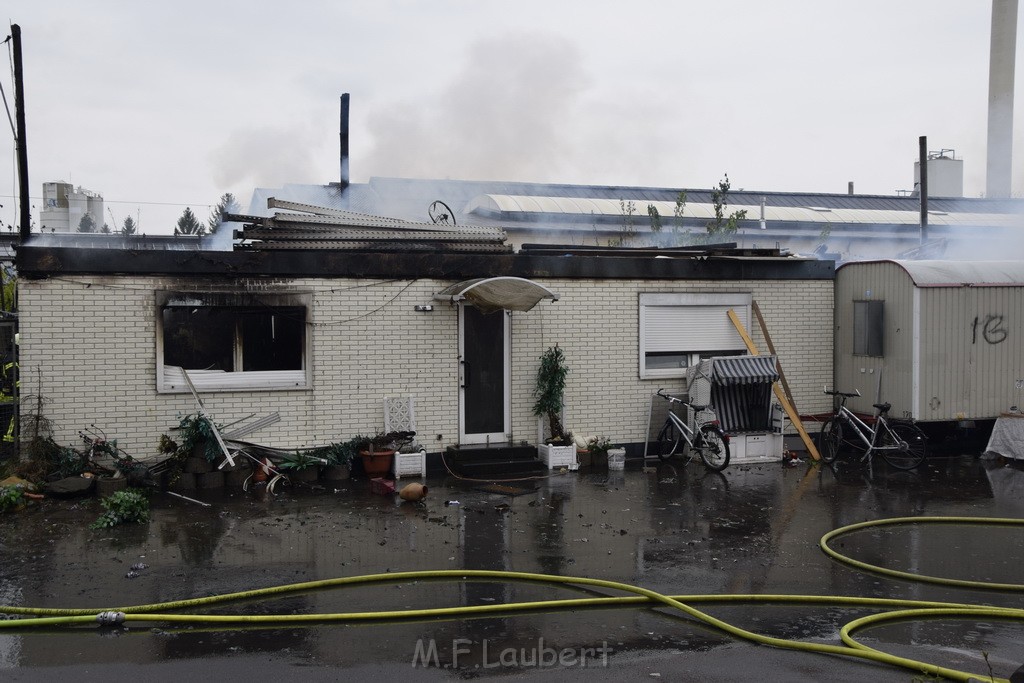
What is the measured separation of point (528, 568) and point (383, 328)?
18.2 ft

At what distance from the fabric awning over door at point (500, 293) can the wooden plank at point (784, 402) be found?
3.46 meters

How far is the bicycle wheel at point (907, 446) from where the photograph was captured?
13156 mm

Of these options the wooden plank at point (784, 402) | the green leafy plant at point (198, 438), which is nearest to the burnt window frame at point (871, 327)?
the wooden plank at point (784, 402)

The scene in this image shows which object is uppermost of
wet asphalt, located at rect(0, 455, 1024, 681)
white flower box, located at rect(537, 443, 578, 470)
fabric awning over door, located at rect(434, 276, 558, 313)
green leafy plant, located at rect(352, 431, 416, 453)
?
fabric awning over door, located at rect(434, 276, 558, 313)

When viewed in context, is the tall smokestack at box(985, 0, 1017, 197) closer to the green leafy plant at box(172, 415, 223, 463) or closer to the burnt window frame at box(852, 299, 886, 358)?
the burnt window frame at box(852, 299, 886, 358)

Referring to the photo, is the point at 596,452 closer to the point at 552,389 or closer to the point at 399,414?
the point at 552,389

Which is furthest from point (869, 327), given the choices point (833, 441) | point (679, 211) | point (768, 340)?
point (679, 211)

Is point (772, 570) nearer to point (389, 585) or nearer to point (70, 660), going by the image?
point (389, 585)

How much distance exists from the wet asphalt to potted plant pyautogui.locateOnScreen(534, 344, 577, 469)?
0.40 m

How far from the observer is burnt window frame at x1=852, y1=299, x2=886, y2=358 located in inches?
557

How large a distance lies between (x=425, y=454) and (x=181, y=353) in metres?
3.58

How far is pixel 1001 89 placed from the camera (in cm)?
3612

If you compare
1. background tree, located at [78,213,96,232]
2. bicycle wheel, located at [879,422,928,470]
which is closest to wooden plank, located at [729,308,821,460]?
bicycle wheel, located at [879,422,928,470]

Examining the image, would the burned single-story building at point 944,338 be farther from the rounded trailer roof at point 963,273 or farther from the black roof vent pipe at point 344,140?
the black roof vent pipe at point 344,140
